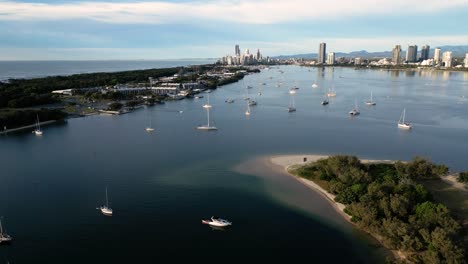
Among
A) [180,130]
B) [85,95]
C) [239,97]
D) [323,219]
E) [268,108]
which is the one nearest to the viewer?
[323,219]

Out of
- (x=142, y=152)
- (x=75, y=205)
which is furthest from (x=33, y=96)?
(x=75, y=205)

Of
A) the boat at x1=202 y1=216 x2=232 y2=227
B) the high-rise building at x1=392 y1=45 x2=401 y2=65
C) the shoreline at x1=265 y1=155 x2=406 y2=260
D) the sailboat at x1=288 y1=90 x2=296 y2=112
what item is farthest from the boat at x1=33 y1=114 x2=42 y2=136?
the high-rise building at x1=392 y1=45 x2=401 y2=65

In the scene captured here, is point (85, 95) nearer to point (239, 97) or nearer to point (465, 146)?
point (239, 97)

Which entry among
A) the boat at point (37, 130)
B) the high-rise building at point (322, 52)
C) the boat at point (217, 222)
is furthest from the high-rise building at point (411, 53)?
the boat at point (217, 222)

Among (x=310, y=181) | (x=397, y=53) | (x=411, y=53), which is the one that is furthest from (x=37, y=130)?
(x=411, y=53)

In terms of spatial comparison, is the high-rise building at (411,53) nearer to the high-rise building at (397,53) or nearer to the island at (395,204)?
the high-rise building at (397,53)

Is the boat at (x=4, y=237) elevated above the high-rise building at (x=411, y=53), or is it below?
below

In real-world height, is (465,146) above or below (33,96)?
below

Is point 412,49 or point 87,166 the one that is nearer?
point 87,166
